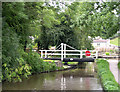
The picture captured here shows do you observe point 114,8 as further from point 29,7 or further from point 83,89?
point 83,89

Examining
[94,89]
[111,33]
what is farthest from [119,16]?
[94,89]

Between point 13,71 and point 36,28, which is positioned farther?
point 36,28

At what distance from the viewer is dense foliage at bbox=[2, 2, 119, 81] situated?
11.1 meters

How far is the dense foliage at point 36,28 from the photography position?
11.1m

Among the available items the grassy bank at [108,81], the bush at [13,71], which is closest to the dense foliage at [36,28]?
the bush at [13,71]

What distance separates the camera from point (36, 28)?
15.0 meters

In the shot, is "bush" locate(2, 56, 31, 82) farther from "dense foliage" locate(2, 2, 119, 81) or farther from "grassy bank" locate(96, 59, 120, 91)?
"grassy bank" locate(96, 59, 120, 91)

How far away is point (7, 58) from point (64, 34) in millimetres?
12269

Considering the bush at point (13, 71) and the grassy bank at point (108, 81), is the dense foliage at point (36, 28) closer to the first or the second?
the bush at point (13, 71)

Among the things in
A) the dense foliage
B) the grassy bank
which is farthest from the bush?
the grassy bank

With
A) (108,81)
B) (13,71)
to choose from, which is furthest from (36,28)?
(108,81)

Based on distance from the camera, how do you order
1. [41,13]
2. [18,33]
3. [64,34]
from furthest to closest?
[64,34]
[41,13]
[18,33]

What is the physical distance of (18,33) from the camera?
42.8 ft

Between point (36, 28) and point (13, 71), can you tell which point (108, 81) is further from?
point (36, 28)
